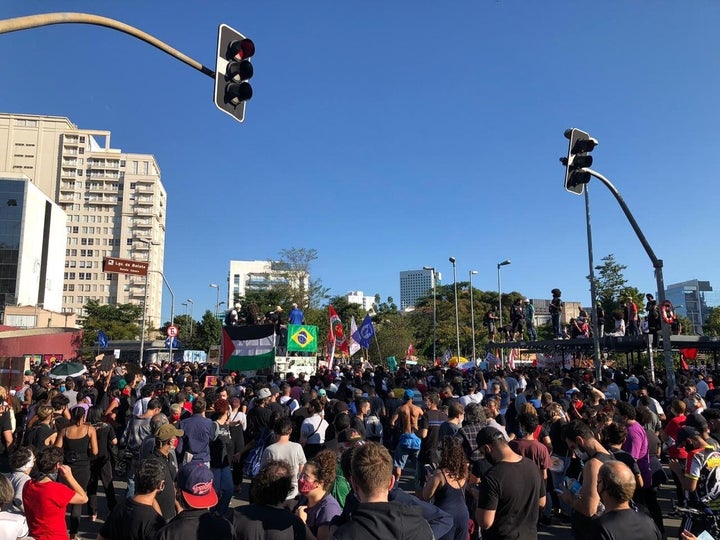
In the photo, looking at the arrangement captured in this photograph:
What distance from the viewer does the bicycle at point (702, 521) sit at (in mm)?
4668

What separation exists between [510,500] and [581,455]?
161cm

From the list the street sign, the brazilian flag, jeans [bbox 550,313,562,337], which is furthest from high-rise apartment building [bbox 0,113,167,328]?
jeans [bbox 550,313,562,337]

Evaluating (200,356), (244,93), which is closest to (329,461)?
(244,93)

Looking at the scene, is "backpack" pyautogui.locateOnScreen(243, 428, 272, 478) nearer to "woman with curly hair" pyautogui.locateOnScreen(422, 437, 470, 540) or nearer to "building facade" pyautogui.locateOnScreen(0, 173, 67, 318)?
"woman with curly hair" pyautogui.locateOnScreen(422, 437, 470, 540)

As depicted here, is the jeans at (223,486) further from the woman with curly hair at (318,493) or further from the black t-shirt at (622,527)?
the black t-shirt at (622,527)

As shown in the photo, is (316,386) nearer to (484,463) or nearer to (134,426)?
(134,426)

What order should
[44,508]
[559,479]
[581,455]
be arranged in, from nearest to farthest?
[44,508] → [581,455] → [559,479]

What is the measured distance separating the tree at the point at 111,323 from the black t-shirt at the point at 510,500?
207 feet

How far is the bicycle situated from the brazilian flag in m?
15.4

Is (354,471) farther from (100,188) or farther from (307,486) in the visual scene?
(100,188)

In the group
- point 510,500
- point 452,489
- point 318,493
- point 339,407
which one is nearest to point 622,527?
point 510,500

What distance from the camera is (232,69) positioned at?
643cm

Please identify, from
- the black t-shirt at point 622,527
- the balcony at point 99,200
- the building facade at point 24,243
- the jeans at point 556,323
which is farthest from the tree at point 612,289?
the balcony at point 99,200

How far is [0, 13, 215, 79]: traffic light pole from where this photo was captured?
488 centimetres
